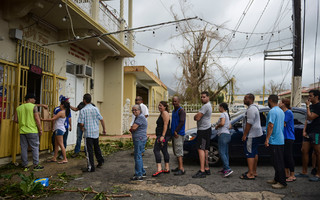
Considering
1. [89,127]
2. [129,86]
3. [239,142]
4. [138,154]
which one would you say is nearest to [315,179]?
[239,142]

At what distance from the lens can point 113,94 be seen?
1202cm

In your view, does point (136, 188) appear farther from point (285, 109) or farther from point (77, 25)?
point (77, 25)

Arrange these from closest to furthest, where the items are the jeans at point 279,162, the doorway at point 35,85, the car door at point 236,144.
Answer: the jeans at point 279,162
the car door at point 236,144
the doorway at point 35,85

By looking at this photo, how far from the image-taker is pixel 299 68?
353 inches

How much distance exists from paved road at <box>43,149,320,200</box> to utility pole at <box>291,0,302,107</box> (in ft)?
12.0

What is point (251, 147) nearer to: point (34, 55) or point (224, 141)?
point (224, 141)

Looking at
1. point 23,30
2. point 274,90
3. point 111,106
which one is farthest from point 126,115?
point 274,90

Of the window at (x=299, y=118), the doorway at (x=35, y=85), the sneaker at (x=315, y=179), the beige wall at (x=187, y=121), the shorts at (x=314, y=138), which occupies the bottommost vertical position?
the sneaker at (x=315, y=179)

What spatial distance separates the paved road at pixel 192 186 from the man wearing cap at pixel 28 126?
1.42 meters

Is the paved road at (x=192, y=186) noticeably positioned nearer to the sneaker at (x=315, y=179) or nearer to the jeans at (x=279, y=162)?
the sneaker at (x=315, y=179)

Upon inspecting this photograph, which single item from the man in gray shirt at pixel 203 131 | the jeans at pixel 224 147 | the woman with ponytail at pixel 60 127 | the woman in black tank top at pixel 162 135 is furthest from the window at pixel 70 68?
the jeans at pixel 224 147

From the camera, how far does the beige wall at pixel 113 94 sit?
39.3 ft

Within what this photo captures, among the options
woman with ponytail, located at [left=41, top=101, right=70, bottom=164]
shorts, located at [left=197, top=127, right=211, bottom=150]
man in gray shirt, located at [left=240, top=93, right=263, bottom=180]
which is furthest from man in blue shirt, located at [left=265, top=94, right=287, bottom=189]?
woman with ponytail, located at [left=41, top=101, right=70, bottom=164]

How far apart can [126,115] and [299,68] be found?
337 inches
